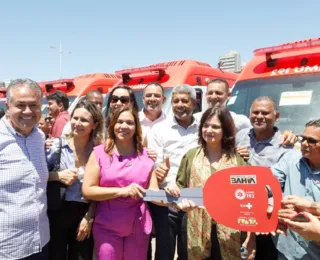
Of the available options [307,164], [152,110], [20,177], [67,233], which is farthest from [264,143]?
[20,177]

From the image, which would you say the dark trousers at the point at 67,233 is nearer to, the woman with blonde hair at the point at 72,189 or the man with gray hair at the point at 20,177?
the woman with blonde hair at the point at 72,189

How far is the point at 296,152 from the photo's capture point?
246cm

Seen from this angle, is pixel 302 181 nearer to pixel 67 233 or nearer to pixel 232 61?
pixel 67 233

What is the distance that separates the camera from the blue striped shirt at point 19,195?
2.19 m

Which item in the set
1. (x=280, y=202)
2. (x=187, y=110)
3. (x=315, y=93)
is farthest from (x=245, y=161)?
(x=315, y=93)

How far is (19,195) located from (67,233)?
71 cm

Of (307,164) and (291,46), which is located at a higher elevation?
(291,46)

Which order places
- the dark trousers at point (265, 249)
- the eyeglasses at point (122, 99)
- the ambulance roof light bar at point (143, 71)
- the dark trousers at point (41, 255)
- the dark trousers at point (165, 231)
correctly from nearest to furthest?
the dark trousers at point (41, 255) → the dark trousers at point (265, 249) → the dark trousers at point (165, 231) → the eyeglasses at point (122, 99) → the ambulance roof light bar at point (143, 71)

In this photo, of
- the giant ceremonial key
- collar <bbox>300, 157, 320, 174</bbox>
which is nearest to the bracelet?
the giant ceremonial key

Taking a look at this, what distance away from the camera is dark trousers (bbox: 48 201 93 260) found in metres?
2.73

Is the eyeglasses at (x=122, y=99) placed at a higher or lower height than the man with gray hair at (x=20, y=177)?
higher

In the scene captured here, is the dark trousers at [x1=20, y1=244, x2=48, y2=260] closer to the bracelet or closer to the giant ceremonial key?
the bracelet

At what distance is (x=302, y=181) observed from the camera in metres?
2.30

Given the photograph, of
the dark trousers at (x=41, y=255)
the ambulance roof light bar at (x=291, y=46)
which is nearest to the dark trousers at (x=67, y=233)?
the dark trousers at (x=41, y=255)
